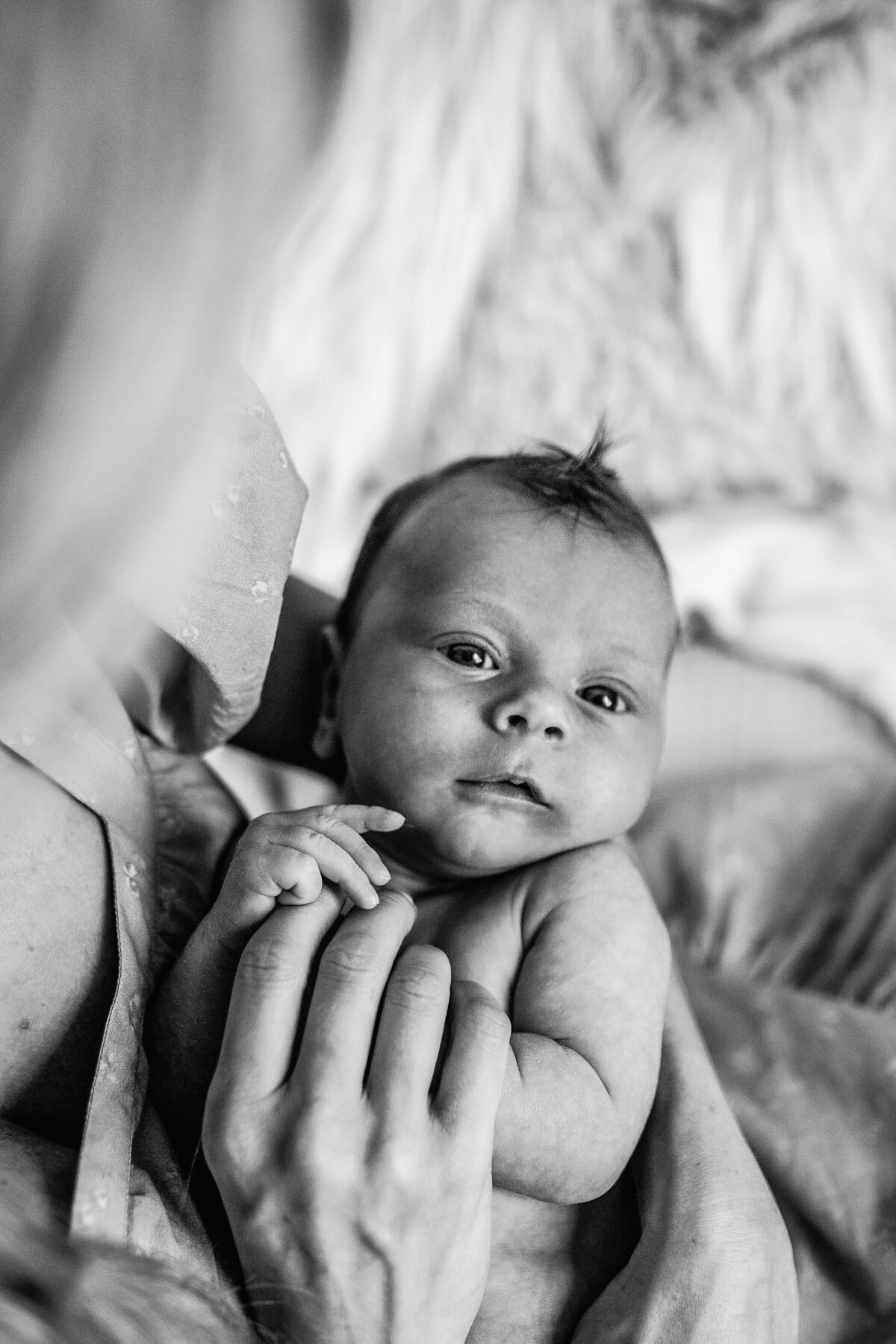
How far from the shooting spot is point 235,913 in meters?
0.57

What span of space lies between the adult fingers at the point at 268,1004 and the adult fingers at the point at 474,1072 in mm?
74

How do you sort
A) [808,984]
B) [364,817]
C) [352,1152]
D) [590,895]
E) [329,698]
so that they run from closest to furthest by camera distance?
[352,1152], [364,817], [590,895], [329,698], [808,984]

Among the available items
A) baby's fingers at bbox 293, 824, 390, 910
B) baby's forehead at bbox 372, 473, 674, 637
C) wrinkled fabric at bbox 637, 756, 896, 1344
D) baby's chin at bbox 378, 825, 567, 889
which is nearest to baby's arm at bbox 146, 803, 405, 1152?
baby's fingers at bbox 293, 824, 390, 910

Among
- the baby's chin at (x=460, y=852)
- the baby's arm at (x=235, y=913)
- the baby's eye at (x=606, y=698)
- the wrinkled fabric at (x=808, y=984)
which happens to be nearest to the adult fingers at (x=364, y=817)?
the baby's arm at (x=235, y=913)

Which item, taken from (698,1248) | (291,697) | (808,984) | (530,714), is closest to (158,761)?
(291,697)

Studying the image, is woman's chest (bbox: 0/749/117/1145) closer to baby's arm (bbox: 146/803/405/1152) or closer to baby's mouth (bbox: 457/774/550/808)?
baby's arm (bbox: 146/803/405/1152)

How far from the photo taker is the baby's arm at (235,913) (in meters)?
0.57

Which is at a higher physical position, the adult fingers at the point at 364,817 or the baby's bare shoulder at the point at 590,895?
the adult fingers at the point at 364,817

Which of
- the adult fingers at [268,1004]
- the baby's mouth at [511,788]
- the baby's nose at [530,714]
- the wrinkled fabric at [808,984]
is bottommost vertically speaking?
the wrinkled fabric at [808,984]

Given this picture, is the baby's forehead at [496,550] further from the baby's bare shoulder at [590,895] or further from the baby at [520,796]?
the baby's bare shoulder at [590,895]

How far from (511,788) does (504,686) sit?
62 millimetres

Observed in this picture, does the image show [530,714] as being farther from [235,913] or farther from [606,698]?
[235,913]

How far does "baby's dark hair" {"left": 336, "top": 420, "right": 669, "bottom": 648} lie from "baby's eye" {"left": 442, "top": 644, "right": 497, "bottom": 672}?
11cm

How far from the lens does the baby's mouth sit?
70 centimetres
